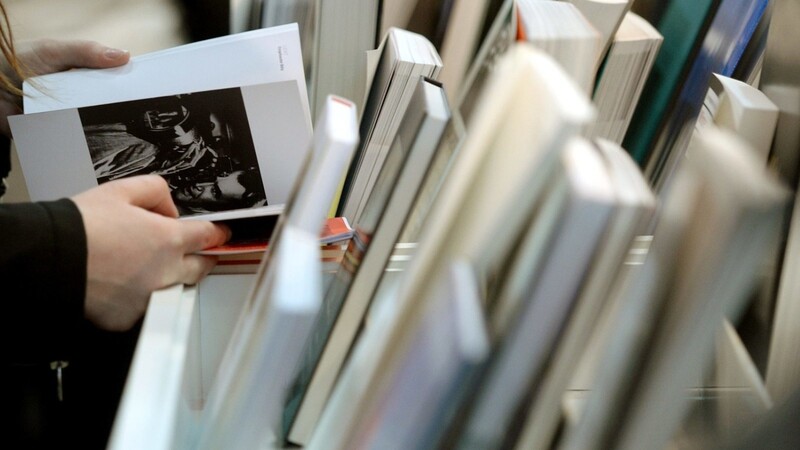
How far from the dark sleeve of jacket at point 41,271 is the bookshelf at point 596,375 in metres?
0.08

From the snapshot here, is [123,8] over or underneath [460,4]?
underneath

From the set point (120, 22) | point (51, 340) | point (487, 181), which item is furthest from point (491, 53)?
point (120, 22)

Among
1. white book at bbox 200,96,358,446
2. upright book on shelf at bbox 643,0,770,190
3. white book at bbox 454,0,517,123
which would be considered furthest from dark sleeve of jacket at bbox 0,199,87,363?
upright book on shelf at bbox 643,0,770,190

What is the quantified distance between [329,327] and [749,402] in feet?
0.93

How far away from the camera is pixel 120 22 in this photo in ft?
4.08

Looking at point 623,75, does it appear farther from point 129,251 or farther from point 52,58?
point 52,58

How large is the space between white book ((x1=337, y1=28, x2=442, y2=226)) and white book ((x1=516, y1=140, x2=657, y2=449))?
411mm

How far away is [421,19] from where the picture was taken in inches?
37.8

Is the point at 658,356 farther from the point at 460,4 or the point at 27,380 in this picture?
the point at 27,380

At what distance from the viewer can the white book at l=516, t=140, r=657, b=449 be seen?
0.95 ft

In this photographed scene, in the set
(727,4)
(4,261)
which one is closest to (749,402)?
(727,4)

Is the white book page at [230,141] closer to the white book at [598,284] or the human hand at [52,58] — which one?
the human hand at [52,58]

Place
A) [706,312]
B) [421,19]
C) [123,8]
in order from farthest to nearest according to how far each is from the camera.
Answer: [123,8], [421,19], [706,312]

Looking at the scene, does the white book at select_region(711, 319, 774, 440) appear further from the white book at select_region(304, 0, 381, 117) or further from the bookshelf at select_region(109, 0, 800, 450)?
the white book at select_region(304, 0, 381, 117)
